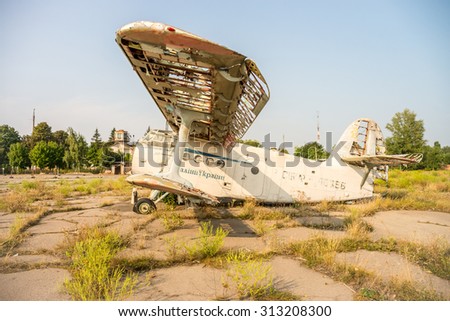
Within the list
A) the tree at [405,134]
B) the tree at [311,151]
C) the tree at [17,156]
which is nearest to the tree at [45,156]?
the tree at [17,156]

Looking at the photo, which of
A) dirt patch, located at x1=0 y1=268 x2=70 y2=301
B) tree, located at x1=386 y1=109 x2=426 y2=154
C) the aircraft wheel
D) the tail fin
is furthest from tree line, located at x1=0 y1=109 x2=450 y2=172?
dirt patch, located at x1=0 y1=268 x2=70 y2=301

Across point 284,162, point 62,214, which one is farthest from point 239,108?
point 62,214

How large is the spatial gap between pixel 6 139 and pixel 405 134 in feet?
308

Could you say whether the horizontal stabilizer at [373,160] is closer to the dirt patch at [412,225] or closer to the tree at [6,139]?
the dirt patch at [412,225]

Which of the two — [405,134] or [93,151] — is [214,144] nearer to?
[93,151]

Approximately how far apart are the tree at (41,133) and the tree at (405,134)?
82.0 m

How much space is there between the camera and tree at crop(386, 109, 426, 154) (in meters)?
51.3

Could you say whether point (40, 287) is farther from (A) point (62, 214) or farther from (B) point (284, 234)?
(A) point (62, 214)

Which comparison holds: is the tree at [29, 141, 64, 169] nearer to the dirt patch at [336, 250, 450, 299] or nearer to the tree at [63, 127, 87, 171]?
the tree at [63, 127, 87, 171]

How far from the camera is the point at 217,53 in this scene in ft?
10.8

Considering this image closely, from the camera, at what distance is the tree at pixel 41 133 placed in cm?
6122

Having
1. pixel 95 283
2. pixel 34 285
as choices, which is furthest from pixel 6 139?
pixel 95 283

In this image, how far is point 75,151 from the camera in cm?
4588

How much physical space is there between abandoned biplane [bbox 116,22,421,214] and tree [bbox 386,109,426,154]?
50.7 metres
